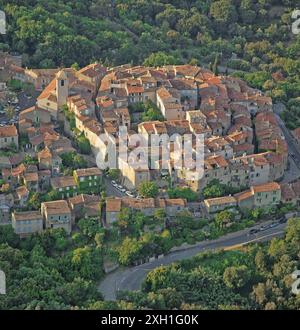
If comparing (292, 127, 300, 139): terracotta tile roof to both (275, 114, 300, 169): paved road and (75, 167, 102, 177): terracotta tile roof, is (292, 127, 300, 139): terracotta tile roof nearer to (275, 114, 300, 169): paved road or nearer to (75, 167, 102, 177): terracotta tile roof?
(275, 114, 300, 169): paved road

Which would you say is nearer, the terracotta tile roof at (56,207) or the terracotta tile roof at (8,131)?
the terracotta tile roof at (56,207)

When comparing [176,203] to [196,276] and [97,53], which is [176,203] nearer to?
[196,276]

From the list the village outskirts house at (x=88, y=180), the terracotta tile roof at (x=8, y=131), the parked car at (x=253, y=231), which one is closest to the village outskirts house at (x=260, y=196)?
the parked car at (x=253, y=231)

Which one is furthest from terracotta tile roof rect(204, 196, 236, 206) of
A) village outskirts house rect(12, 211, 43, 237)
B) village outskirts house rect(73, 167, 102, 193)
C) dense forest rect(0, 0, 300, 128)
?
dense forest rect(0, 0, 300, 128)

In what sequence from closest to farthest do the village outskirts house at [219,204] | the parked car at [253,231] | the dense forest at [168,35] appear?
the parked car at [253,231]
the village outskirts house at [219,204]
the dense forest at [168,35]

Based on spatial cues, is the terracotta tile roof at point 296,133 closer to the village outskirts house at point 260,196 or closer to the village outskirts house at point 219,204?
the village outskirts house at point 260,196

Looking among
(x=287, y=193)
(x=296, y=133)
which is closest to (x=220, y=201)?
(x=287, y=193)
